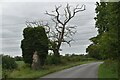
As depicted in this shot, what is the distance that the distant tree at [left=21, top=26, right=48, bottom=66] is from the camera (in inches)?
1682

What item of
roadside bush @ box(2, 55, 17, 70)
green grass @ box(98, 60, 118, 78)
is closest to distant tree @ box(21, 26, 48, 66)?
roadside bush @ box(2, 55, 17, 70)

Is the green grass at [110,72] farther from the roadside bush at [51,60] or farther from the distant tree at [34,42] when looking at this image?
the roadside bush at [51,60]

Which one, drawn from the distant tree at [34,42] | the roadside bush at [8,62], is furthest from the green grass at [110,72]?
the roadside bush at [8,62]

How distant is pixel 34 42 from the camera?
42.8m

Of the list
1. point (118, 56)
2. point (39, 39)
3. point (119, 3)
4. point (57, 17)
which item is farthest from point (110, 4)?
point (57, 17)

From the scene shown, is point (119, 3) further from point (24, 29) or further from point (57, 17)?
point (57, 17)

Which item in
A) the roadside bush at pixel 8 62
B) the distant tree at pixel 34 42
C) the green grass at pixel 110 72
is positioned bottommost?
the green grass at pixel 110 72

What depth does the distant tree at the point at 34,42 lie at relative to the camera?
4272 centimetres

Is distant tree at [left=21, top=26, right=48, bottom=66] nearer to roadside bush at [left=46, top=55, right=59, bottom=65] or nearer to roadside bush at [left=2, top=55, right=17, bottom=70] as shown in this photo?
roadside bush at [left=2, top=55, right=17, bottom=70]

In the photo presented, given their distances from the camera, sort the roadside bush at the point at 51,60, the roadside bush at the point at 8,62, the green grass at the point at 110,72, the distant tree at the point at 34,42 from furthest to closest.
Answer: the roadside bush at the point at 51,60, the distant tree at the point at 34,42, the roadside bush at the point at 8,62, the green grass at the point at 110,72

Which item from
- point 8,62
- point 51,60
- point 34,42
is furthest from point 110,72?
point 51,60

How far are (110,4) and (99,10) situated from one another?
1872cm

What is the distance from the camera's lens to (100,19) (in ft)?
129

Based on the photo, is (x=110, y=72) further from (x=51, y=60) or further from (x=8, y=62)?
(x=51, y=60)
